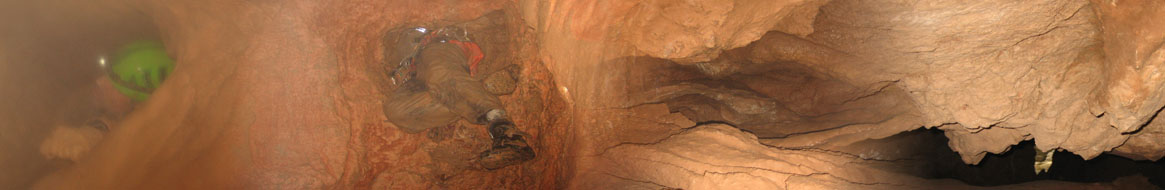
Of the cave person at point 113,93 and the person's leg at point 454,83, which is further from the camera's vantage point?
the person's leg at point 454,83

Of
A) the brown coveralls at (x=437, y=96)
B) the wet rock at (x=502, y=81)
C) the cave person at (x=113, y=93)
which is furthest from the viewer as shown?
the wet rock at (x=502, y=81)

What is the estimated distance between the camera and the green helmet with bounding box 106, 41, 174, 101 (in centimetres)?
201

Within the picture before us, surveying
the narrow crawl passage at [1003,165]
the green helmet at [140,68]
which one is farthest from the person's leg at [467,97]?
the narrow crawl passage at [1003,165]

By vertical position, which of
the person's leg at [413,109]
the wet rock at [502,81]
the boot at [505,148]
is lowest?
the boot at [505,148]

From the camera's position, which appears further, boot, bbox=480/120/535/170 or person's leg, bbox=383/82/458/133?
boot, bbox=480/120/535/170

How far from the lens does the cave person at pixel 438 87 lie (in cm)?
286

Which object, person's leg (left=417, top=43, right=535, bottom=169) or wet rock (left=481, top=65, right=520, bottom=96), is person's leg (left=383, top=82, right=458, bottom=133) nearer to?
person's leg (left=417, top=43, right=535, bottom=169)

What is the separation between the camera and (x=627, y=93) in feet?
10.5

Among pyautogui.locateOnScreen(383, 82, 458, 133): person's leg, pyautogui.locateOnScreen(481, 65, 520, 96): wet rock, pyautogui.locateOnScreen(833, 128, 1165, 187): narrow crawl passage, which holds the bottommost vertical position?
pyautogui.locateOnScreen(833, 128, 1165, 187): narrow crawl passage

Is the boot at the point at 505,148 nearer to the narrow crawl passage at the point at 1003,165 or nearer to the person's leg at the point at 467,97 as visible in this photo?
the person's leg at the point at 467,97

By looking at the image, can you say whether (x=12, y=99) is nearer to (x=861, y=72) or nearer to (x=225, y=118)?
(x=225, y=118)

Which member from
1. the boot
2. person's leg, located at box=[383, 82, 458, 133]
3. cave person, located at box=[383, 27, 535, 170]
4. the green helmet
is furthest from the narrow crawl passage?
the green helmet

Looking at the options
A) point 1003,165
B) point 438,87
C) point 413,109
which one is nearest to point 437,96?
point 438,87

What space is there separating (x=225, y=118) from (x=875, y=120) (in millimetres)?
3430
